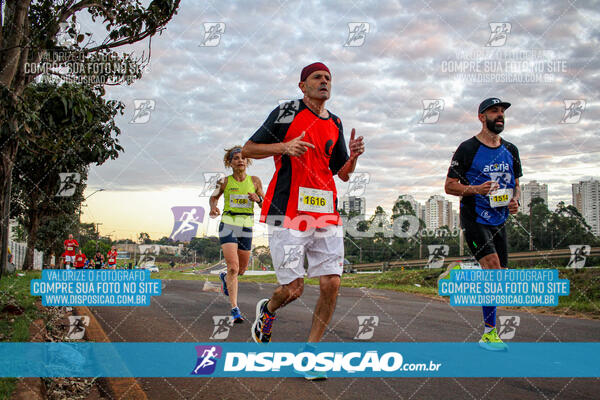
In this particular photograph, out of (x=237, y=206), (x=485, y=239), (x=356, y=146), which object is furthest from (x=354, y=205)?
(x=356, y=146)

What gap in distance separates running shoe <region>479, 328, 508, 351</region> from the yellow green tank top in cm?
369

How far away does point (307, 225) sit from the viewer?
148 inches

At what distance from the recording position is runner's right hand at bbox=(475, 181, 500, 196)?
4.69m

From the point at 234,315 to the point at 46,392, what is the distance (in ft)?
10.7

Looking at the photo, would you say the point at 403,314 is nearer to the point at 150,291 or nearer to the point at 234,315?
the point at 234,315

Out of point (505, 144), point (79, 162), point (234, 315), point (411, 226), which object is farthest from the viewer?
point (411, 226)

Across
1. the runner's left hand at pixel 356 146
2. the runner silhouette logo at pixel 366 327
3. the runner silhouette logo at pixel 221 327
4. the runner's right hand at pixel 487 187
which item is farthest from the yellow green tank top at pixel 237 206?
the runner's left hand at pixel 356 146

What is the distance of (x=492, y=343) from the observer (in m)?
4.66

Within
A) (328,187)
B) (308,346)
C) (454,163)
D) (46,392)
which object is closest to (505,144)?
(454,163)

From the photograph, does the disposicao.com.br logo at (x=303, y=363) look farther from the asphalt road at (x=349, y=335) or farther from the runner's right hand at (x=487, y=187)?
the runner's right hand at (x=487, y=187)

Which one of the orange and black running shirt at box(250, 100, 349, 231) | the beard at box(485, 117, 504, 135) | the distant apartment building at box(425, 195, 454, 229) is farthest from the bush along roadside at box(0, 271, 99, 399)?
the distant apartment building at box(425, 195, 454, 229)

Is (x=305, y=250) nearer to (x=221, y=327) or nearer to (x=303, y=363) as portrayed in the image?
(x=303, y=363)

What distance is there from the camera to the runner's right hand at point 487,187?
185 inches

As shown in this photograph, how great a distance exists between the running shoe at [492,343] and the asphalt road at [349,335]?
67 cm
